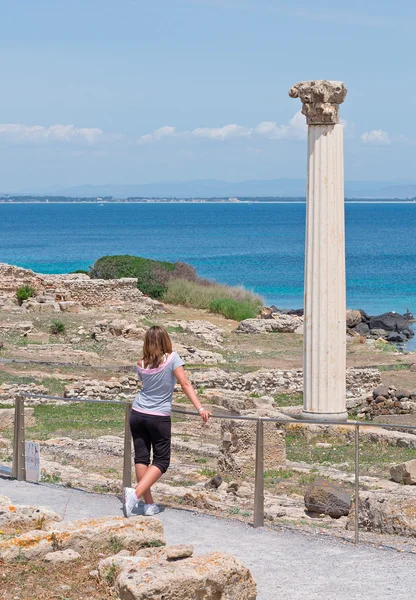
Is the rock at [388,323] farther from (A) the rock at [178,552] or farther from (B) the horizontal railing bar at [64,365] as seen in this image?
(A) the rock at [178,552]

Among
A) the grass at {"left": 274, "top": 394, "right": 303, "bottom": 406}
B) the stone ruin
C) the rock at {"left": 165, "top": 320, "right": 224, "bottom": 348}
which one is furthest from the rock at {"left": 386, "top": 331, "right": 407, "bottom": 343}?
the grass at {"left": 274, "top": 394, "right": 303, "bottom": 406}

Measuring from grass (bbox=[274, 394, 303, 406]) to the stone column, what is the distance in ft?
15.8

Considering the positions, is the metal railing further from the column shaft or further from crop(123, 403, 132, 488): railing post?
the column shaft

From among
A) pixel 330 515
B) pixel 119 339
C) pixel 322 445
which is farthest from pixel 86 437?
pixel 119 339

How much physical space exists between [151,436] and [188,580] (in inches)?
101

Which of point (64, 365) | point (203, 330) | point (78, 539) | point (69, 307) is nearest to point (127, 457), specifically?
point (78, 539)

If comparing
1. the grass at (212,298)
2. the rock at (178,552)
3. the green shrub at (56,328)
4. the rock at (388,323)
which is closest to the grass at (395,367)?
the green shrub at (56,328)

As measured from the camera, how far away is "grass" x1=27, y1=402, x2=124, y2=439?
46.8 feet

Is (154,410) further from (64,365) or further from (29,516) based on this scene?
(64,365)

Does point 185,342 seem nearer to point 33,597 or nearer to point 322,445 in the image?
point 322,445

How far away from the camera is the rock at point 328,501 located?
8.67 m

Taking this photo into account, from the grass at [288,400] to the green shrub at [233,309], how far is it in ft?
48.8

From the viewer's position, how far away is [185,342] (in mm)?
27531

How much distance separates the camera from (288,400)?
19547 millimetres
